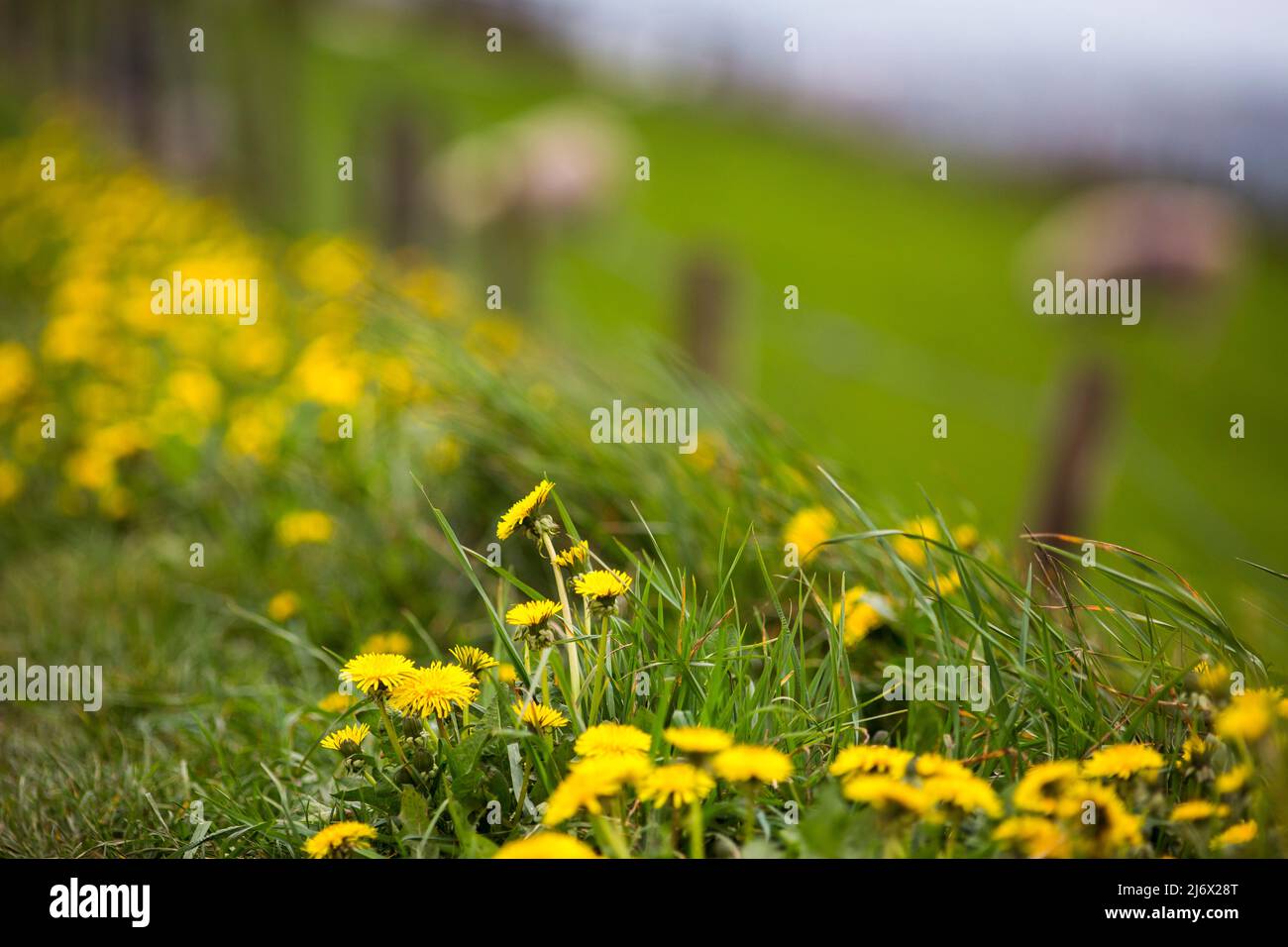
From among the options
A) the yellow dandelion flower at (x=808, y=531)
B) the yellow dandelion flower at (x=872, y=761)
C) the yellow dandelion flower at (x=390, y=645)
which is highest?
the yellow dandelion flower at (x=808, y=531)

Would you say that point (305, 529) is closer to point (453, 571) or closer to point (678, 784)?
point (453, 571)

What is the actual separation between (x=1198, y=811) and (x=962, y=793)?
26 cm

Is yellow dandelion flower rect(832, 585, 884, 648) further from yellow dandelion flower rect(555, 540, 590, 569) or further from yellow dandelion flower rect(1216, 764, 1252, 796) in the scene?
yellow dandelion flower rect(1216, 764, 1252, 796)

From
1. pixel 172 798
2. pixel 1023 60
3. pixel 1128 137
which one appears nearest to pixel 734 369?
pixel 172 798

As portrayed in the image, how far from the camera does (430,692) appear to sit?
4.48 ft

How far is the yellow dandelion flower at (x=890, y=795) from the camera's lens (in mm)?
1132

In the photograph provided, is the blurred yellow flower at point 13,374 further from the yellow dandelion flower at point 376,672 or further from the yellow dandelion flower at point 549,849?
the yellow dandelion flower at point 549,849

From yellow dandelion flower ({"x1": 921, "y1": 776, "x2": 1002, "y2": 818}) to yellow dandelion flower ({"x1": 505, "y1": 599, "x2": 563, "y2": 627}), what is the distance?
20.4 inches

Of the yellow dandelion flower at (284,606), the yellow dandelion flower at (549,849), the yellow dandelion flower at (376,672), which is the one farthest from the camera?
the yellow dandelion flower at (284,606)

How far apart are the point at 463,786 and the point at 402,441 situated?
1.44 m

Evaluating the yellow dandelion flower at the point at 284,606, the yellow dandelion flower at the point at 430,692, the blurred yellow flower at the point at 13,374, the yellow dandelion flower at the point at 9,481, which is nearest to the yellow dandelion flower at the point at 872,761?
the yellow dandelion flower at the point at 430,692

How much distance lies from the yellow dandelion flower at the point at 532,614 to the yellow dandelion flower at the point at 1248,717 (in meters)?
0.81

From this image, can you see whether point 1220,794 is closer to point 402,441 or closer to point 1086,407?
point 402,441

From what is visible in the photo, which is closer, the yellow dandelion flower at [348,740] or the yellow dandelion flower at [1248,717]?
the yellow dandelion flower at [1248,717]
